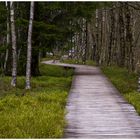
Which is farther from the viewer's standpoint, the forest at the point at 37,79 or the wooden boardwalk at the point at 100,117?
the forest at the point at 37,79

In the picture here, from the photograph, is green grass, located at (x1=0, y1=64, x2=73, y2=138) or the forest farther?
the forest

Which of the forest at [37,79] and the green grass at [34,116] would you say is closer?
the green grass at [34,116]

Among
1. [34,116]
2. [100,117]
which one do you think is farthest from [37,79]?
[100,117]

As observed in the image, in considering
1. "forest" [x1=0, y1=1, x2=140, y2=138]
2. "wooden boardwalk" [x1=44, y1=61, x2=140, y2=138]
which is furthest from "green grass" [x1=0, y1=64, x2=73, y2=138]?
"wooden boardwalk" [x1=44, y1=61, x2=140, y2=138]

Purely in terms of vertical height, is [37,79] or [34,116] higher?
[34,116]

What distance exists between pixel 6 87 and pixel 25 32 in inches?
365

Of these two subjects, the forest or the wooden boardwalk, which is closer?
the wooden boardwalk

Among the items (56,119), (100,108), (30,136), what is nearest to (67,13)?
(100,108)

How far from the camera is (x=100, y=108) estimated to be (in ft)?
47.9

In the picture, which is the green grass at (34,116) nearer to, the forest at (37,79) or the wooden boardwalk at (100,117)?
the forest at (37,79)

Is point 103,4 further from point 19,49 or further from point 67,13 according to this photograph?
point 19,49

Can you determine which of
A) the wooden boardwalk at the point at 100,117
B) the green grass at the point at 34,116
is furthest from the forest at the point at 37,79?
the wooden boardwalk at the point at 100,117

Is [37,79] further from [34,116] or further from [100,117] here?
[100,117]

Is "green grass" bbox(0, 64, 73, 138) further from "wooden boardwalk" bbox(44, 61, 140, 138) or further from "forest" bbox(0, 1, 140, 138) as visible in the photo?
"wooden boardwalk" bbox(44, 61, 140, 138)
